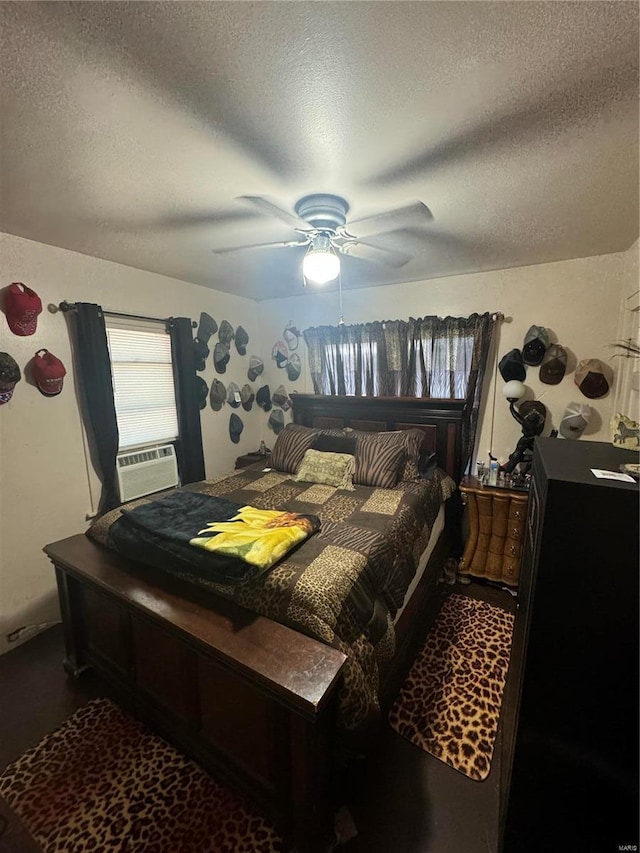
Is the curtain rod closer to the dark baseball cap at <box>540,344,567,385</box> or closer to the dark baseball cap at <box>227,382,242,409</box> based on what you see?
the dark baseball cap at <box>227,382,242,409</box>

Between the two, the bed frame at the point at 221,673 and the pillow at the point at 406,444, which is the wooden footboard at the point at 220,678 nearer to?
the bed frame at the point at 221,673

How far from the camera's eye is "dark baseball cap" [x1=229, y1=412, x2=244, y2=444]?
358 cm

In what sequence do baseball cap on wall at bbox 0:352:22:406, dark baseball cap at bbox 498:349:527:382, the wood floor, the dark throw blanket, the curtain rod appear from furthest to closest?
dark baseball cap at bbox 498:349:527:382
the curtain rod
baseball cap on wall at bbox 0:352:22:406
the dark throw blanket
the wood floor

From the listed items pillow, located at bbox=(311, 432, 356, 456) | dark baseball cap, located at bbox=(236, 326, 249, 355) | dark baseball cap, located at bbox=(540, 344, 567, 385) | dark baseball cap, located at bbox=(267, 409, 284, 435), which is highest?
dark baseball cap, located at bbox=(236, 326, 249, 355)

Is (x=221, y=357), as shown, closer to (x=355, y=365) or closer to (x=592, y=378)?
(x=355, y=365)

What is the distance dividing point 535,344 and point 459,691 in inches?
88.6

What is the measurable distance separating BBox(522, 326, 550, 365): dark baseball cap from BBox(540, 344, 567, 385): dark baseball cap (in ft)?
0.15

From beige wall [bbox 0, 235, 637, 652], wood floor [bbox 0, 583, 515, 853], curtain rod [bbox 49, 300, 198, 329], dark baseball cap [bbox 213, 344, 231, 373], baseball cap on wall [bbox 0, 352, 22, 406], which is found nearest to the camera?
wood floor [bbox 0, 583, 515, 853]

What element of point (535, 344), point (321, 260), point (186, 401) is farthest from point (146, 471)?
point (535, 344)

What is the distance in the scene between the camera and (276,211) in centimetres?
145

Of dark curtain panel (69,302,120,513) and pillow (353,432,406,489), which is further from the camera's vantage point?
pillow (353,432,406,489)

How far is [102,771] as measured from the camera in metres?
1.43

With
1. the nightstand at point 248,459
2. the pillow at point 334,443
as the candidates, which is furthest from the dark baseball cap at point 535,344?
the nightstand at point 248,459

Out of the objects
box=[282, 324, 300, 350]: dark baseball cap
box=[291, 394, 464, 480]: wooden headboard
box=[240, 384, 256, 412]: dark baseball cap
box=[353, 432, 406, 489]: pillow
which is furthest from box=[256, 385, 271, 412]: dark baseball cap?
box=[353, 432, 406, 489]: pillow
